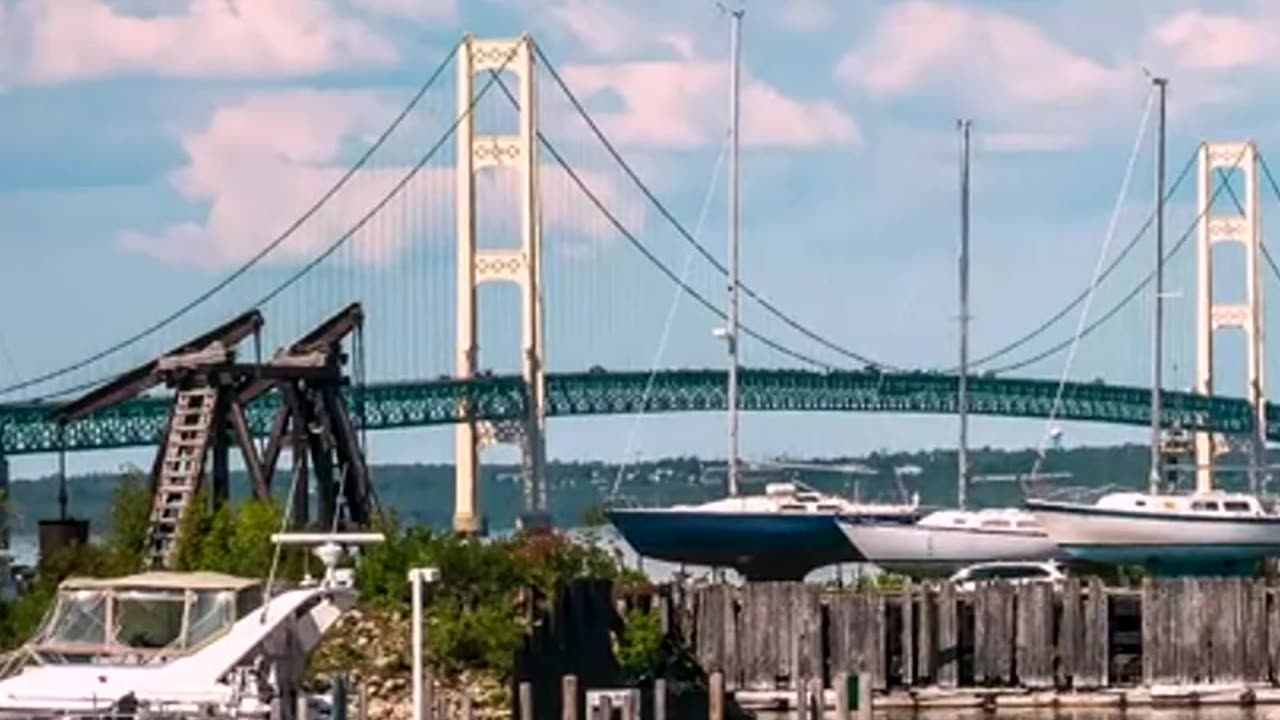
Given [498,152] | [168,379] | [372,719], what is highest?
[498,152]

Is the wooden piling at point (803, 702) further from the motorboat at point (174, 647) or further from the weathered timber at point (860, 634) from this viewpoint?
the weathered timber at point (860, 634)

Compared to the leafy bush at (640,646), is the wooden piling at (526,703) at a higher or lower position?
lower

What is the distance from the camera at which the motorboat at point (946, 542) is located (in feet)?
236

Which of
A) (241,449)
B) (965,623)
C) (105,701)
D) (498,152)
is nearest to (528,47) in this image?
(498,152)

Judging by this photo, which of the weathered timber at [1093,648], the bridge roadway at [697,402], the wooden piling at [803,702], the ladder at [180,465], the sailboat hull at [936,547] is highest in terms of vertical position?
the bridge roadway at [697,402]

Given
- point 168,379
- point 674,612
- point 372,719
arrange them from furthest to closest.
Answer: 1. point 168,379
2. point 674,612
3. point 372,719

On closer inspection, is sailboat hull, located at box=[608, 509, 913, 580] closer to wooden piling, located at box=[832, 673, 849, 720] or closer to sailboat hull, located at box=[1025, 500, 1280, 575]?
sailboat hull, located at box=[1025, 500, 1280, 575]

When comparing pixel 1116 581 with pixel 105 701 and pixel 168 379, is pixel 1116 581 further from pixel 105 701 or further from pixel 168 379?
pixel 105 701

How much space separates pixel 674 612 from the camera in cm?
5172

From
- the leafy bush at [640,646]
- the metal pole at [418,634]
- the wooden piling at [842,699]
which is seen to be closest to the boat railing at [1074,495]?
the leafy bush at [640,646]

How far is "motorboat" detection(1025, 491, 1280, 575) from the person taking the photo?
71562mm

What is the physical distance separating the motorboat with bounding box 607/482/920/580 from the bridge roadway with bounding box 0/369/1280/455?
28201 mm

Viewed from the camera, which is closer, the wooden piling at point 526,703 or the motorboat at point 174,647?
the motorboat at point 174,647

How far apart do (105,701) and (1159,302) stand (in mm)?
48062
